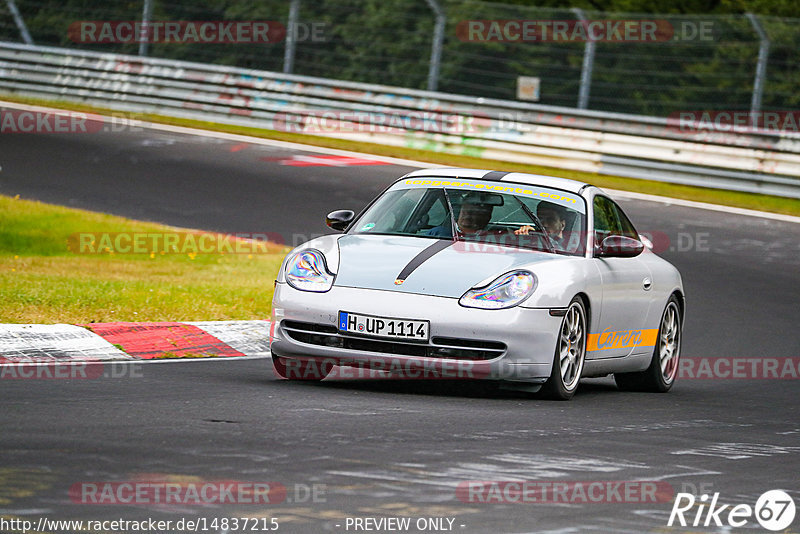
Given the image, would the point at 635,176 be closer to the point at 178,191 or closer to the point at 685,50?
the point at 685,50

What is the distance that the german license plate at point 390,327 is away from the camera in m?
8.03

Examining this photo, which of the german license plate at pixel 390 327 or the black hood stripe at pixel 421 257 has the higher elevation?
the black hood stripe at pixel 421 257

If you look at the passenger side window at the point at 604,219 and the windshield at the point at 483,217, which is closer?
the windshield at the point at 483,217

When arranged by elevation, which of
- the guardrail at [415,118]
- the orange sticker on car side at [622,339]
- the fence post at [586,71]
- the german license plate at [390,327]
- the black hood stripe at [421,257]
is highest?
the fence post at [586,71]

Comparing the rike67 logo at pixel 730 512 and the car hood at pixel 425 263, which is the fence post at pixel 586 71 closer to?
the car hood at pixel 425 263

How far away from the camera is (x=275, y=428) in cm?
664

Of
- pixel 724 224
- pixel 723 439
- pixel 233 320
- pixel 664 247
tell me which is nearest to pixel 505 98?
pixel 724 224

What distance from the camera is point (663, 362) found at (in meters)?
10.2

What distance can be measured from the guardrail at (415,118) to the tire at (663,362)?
10.5m

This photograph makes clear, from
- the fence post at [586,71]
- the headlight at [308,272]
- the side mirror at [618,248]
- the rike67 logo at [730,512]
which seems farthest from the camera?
the fence post at [586,71]

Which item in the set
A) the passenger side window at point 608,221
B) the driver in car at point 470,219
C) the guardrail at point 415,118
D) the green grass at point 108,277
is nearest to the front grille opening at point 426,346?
the driver in car at point 470,219

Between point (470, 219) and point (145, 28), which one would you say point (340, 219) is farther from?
point (145, 28)

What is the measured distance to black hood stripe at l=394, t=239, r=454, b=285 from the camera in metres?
8.19

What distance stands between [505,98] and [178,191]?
23.8 feet
